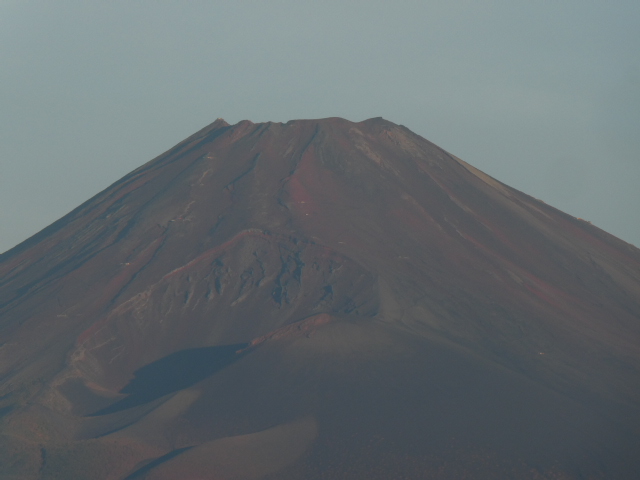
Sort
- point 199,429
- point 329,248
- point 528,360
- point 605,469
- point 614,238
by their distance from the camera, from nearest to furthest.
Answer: point 605,469
point 199,429
point 528,360
point 329,248
point 614,238

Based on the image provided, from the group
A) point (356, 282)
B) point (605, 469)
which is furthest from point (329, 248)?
point (605, 469)

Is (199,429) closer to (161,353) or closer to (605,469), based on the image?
(161,353)

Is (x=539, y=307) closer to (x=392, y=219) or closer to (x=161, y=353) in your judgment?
(x=392, y=219)

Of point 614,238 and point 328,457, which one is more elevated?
point 614,238

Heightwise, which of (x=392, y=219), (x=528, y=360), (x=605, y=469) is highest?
(x=392, y=219)

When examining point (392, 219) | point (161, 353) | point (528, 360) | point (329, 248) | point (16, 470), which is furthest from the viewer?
point (392, 219)

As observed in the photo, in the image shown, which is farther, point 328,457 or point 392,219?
point 392,219
